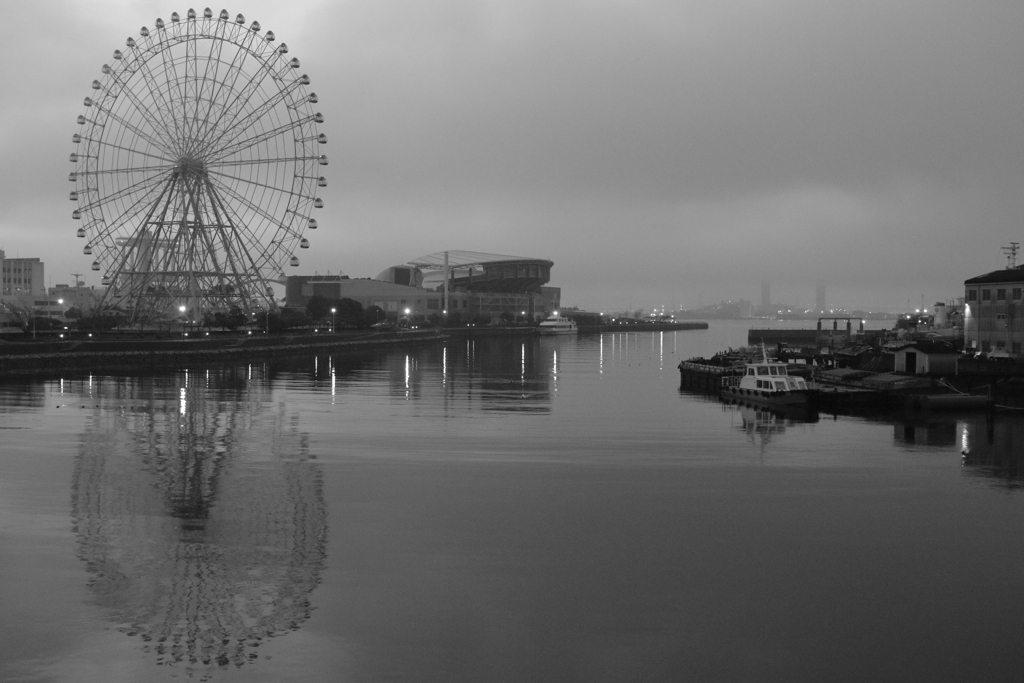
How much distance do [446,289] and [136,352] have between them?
10605 centimetres

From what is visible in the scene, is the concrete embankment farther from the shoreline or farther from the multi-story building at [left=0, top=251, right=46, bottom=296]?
the multi-story building at [left=0, top=251, right=46, bottom=296]

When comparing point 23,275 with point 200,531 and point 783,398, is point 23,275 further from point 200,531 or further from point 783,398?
point 200,531

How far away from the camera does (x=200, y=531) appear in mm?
17047

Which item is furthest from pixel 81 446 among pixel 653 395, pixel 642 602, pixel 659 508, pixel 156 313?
pixel 156 313

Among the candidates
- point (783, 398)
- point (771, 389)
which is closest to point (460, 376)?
point (771, 389)

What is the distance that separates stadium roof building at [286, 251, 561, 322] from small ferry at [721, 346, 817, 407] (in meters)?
114

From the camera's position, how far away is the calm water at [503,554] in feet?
38.8

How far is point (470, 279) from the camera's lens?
190 meters

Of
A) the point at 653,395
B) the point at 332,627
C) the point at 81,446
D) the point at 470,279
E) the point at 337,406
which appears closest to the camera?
the point at 332,627

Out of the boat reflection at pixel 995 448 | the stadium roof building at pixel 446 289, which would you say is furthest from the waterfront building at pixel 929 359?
the stadium roof building at pixel 446 289

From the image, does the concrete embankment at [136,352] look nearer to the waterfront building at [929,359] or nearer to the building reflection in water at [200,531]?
the building reflection in water at [200,531]

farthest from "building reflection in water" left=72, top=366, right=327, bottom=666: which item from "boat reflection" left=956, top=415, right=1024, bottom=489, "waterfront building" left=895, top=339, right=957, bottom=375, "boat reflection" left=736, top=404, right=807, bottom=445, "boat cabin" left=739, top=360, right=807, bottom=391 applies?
"waterfront building" left=895, top=339, right=957, bottom=375

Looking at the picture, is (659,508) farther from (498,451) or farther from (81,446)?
(81,446)

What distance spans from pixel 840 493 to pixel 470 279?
557ft
